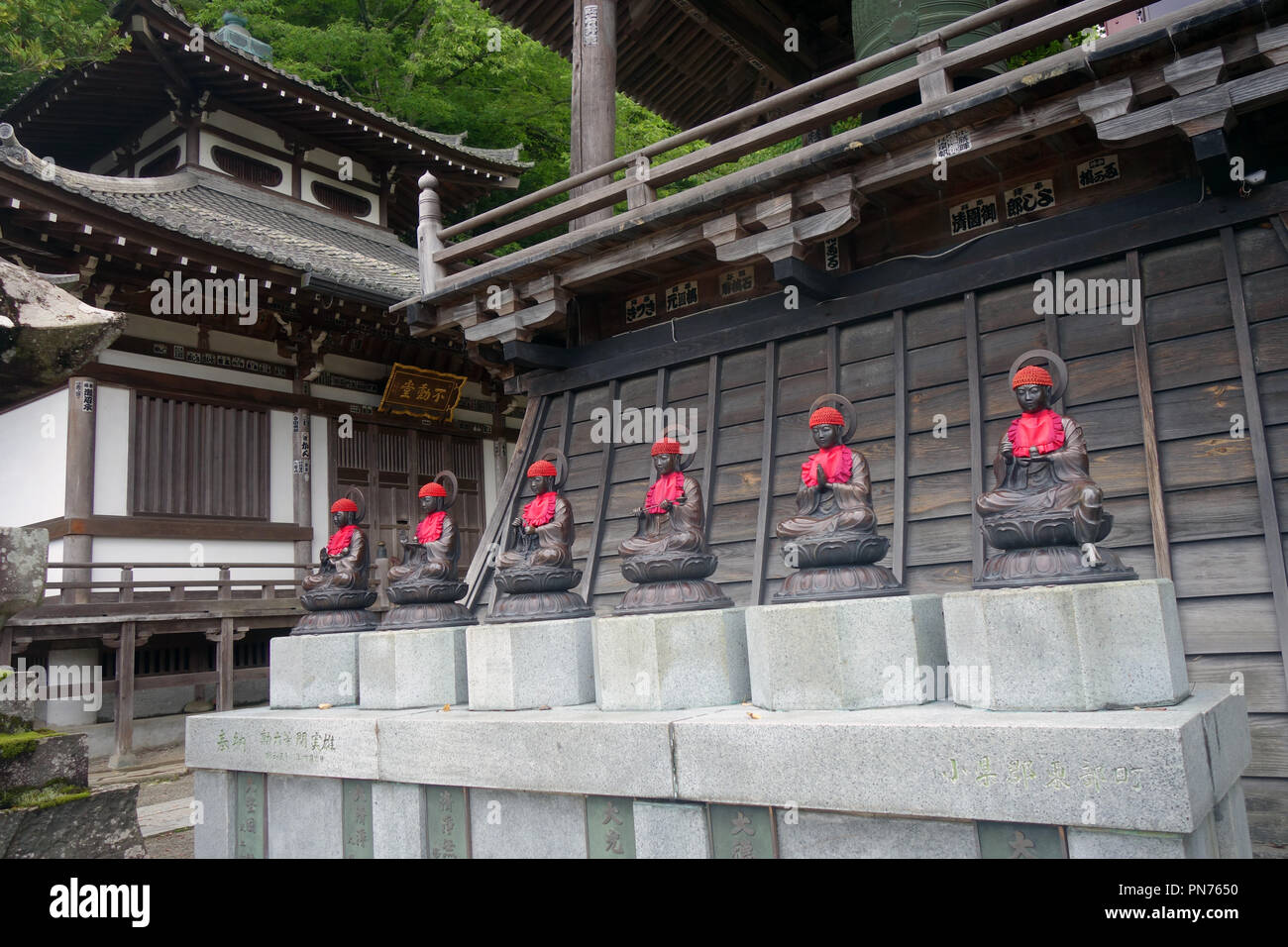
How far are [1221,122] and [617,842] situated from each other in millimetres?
5370

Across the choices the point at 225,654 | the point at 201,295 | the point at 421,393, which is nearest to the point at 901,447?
the point at 225,654

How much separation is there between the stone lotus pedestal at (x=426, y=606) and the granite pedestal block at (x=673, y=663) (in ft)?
5.49

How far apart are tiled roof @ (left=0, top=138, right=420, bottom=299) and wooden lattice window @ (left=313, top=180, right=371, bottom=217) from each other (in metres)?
0.46

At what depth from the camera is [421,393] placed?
1544cm

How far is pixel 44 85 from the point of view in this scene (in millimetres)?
15297

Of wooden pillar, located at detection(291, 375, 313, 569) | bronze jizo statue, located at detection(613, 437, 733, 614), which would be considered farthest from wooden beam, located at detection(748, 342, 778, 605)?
wooden pillar, located at detection(291, 375, 313, 569)

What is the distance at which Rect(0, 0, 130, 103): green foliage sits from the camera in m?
10.5

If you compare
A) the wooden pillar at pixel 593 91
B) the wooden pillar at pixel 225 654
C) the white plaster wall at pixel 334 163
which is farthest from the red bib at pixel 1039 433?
the white plaster wall at pixel 334 163

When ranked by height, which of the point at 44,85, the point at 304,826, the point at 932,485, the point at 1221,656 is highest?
the point at 44,85

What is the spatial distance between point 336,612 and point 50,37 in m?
10.2

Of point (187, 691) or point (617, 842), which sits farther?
point (187, 691)
